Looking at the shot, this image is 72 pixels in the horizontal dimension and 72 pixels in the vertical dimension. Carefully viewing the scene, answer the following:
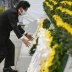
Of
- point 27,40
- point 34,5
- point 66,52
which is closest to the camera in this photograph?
point 66,52

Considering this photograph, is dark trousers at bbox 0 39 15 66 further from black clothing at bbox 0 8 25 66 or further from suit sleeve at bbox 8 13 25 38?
suit sleeve at bbox 8 13 25 38

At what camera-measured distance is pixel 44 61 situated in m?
5.96

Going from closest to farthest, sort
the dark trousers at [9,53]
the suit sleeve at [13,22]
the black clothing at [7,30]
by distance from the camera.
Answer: the suit sleeve at [13,22], the black clothing at [7,30], the dark trousers at [9,53]

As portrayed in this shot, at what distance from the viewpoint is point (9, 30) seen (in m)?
8.29

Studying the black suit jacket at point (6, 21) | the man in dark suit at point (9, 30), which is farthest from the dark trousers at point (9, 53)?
the black suit jacket at point (6, 21)

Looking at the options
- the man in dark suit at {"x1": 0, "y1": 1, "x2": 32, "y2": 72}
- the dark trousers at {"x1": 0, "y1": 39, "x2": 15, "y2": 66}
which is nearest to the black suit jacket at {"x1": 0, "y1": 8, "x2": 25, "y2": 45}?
the man in dark suit at {"x1": 0, "y1": 1, "x2": 32, "y2": 72}

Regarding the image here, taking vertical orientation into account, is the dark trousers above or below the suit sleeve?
below

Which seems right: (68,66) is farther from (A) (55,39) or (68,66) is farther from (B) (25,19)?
(B) (25,19)

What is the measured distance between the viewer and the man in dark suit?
7820 millimetres

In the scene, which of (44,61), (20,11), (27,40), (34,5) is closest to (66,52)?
(44,61)

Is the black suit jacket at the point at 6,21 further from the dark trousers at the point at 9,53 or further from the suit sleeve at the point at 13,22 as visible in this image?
the dark trousers at the point at 9,53

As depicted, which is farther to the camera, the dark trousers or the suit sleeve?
the dark trousers

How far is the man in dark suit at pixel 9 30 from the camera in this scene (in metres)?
7.82

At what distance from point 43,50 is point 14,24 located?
165 cm
